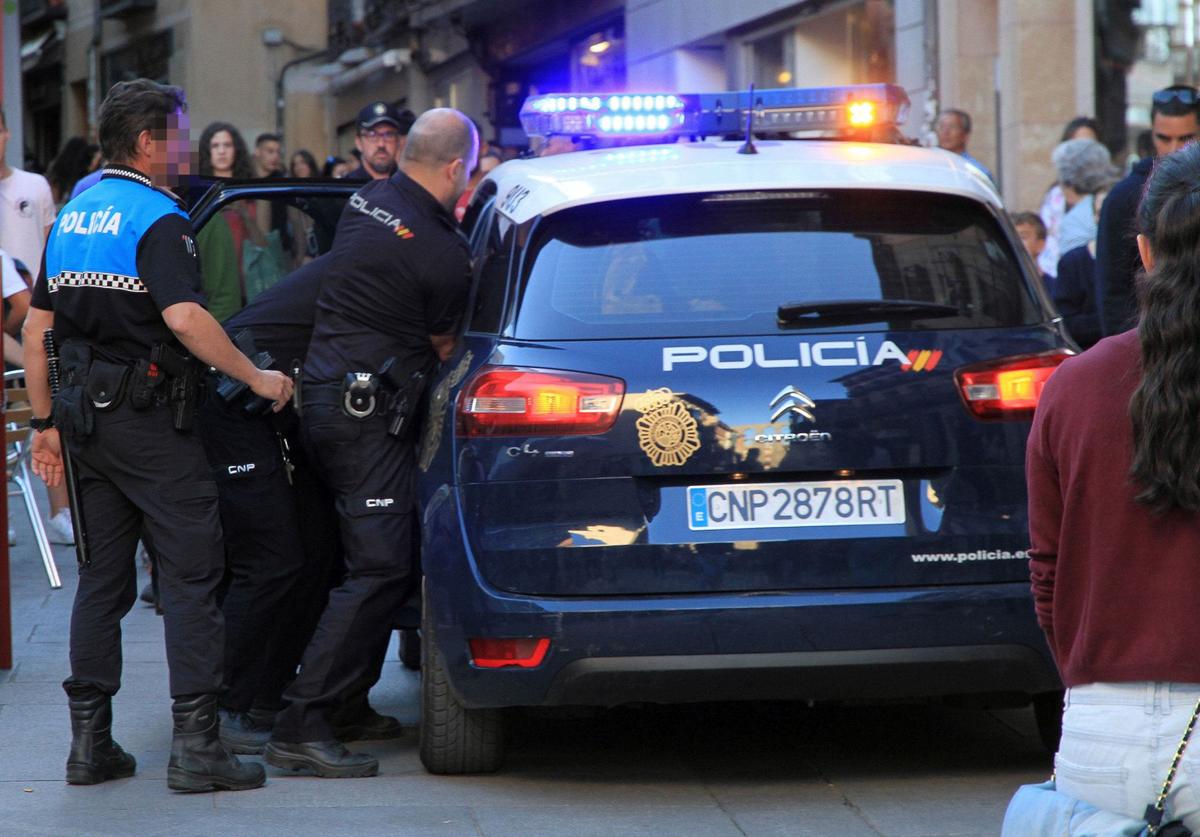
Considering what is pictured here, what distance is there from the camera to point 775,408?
473cm

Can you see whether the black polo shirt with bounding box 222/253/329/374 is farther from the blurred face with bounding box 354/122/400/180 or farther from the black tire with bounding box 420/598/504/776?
the blurred face with bounding box 354/122/400/180

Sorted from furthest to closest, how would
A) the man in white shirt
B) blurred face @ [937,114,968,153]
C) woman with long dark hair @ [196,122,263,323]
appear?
blurred face @ [937,114,968,153] < the man in white shirt < woman with long dark hair @ [196,122,263,323]

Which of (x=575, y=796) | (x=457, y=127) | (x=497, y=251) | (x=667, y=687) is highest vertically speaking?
(x=457, y=127)

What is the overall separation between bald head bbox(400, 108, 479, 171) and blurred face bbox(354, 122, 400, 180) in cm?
350

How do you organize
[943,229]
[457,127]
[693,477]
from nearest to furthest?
[693,477], [943,229], [457,127]

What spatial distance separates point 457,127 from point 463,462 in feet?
4.01

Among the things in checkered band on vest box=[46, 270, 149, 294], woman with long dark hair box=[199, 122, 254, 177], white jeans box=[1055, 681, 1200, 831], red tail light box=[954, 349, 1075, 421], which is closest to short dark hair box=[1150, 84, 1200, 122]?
red tail light box=[954, 349, 1075, 421]

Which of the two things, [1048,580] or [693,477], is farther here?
[693,477]

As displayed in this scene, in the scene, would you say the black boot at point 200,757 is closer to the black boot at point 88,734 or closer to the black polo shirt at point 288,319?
the black boot at point 88,734

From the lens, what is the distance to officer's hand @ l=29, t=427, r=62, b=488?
556 cm

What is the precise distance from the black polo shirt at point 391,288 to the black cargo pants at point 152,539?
20.2 inches

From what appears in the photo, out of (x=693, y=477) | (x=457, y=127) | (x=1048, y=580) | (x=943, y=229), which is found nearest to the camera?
(x=1048, y=580)

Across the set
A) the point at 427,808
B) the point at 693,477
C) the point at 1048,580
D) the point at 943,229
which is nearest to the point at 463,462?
the point at 693,477

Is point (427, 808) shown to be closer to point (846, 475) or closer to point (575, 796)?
point (575, 796)
